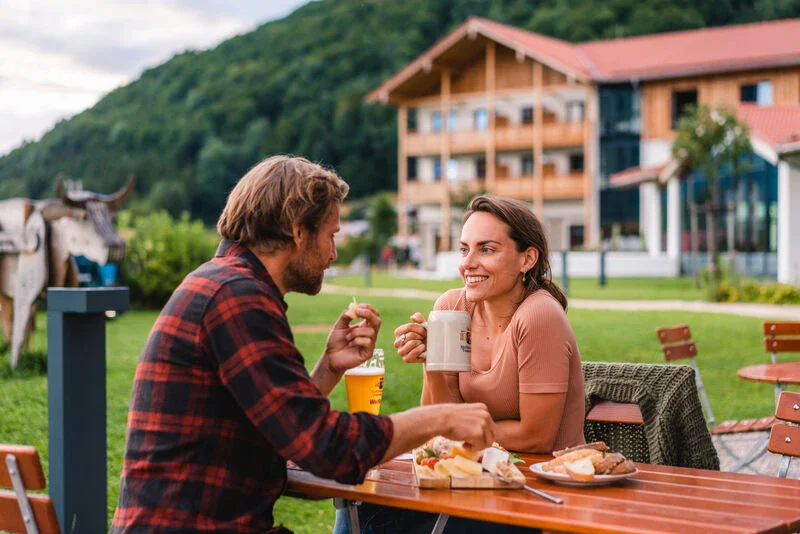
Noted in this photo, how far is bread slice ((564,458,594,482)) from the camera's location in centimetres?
246

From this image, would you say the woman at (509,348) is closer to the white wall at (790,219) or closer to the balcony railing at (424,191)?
the white wall at (790,219)

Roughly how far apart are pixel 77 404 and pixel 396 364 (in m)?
8.21

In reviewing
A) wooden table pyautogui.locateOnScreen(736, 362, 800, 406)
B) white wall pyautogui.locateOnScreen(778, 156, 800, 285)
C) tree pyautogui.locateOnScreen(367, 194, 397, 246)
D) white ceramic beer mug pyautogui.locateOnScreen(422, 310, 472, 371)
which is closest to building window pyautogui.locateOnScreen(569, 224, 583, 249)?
tree pyautogui.locateOnScreen(367, 194, 397, 246)

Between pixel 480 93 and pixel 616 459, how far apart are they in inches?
1803

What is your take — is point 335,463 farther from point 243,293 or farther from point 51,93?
point 51,93

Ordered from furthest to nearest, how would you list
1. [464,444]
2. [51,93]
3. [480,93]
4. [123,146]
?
1. [123,146]
2. [480,93]
3. [51,93]
4. [464,444]

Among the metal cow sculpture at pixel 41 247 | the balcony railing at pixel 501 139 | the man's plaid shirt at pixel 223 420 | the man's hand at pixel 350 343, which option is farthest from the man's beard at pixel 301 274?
the balcony railing at pixel 501 139

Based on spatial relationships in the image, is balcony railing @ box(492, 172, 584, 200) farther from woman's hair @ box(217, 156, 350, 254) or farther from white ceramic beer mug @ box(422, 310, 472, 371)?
woman's hair @ box(217, 156, 350, 254)

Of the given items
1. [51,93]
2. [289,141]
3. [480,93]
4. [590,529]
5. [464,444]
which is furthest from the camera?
[289,141]

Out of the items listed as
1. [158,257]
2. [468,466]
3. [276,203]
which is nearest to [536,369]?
[468,466]

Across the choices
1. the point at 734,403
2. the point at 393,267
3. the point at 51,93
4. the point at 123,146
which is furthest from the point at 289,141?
the point at 734,403

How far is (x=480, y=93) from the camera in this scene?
1865 inches

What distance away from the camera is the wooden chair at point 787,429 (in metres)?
3.43

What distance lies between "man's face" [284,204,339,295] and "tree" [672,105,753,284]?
74.9 ft
